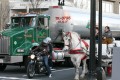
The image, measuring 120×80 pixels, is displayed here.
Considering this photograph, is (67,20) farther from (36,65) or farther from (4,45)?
(36,65)

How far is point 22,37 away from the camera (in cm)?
1766

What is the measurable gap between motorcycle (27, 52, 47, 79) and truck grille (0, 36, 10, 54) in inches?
73.7

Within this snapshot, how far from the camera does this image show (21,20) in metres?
19.0

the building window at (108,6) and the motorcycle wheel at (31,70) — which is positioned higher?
the building window at (108,6)

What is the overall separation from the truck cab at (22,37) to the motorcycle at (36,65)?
1558 mm

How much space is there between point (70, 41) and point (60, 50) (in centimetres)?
561

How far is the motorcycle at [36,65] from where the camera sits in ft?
51.6

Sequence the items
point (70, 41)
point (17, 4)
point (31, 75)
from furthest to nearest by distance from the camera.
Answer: point (17, 4)
point (31, 75)
point (70, 41)

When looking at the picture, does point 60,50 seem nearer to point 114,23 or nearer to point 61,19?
point 61,19

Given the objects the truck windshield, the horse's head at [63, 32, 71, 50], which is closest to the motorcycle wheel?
the horse's head at [63, 32, 71, 50]

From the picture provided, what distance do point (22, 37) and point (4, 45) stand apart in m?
0.94

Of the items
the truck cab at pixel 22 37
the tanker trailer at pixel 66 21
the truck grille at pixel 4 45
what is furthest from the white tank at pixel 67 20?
the truck grille at pixel 4 45

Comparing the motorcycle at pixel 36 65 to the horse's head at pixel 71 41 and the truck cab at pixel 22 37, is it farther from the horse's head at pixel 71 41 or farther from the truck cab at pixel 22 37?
the horse's head at pixel 71 41

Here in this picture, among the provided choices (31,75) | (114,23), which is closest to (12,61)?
(31,75)
